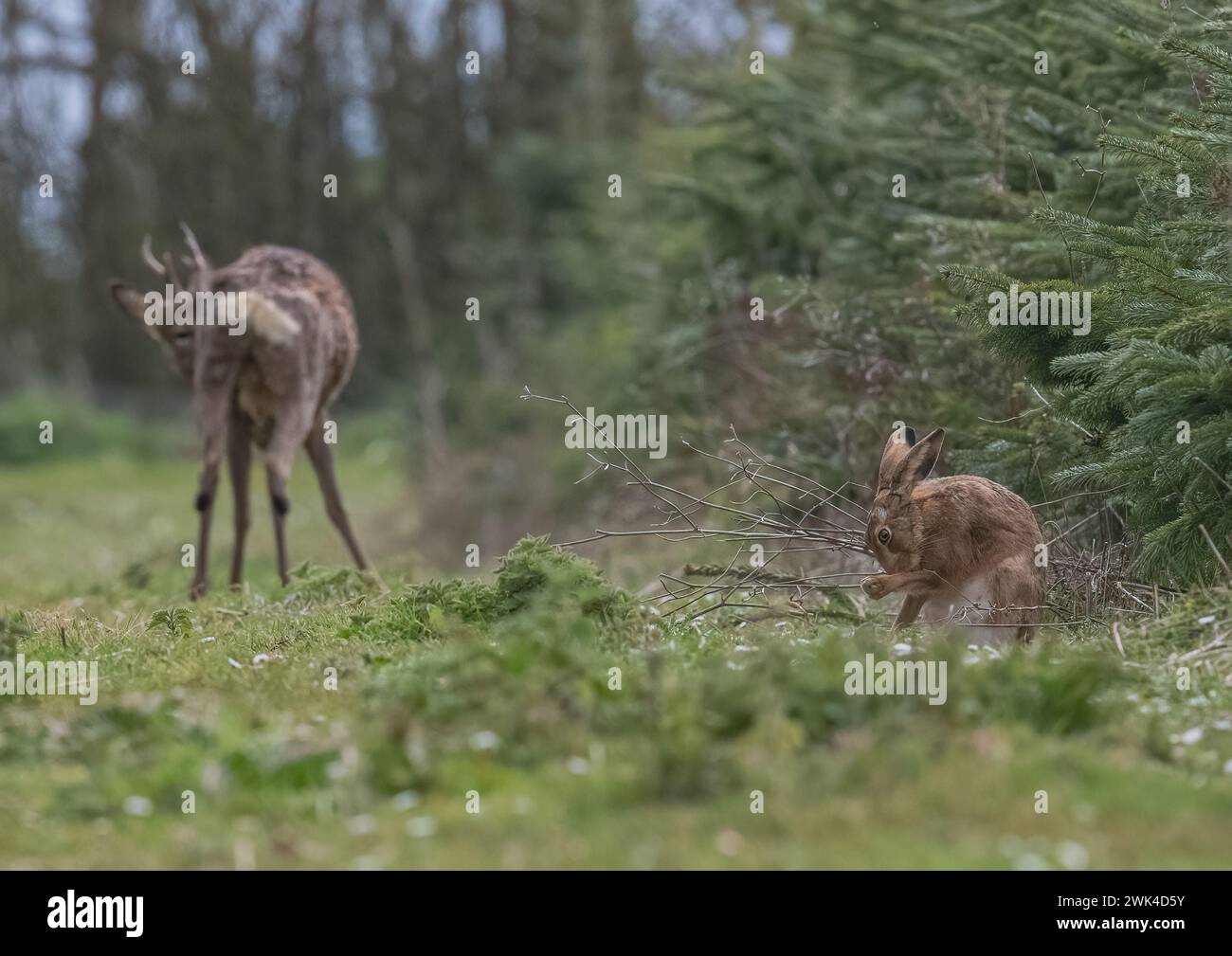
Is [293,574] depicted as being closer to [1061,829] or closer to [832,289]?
[832,289]

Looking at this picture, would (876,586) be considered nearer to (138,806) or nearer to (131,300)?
(138,806)

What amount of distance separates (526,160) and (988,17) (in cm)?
1603

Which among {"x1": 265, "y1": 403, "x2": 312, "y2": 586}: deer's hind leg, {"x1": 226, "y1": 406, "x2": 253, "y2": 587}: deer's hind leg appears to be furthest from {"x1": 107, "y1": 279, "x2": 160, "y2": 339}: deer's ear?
{"x1": 265, "y1": 403, "x2": 312, "y2": 586}: deer's hind leg

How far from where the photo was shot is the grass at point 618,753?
191 inches

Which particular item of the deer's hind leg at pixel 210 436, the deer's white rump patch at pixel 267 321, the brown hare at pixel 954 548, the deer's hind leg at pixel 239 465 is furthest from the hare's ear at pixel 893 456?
the deer's hind leg at pixel 239 465

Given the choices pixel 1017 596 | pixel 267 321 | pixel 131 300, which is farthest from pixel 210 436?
pixel 1017 596

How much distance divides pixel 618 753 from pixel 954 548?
272cm

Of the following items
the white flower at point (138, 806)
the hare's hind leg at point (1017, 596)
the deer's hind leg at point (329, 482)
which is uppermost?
the deer's hind leg at point (329, 482)

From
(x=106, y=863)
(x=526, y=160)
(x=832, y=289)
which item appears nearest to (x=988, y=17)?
(x=832, y=289)

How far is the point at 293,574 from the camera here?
10.2 meters

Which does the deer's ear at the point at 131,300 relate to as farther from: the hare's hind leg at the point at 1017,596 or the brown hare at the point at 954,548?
the hare's hind leg at the point at 1017,596

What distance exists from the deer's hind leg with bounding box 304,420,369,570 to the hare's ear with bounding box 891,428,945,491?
5224 millimetres

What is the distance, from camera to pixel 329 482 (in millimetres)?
11891

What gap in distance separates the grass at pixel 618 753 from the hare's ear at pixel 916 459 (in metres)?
0.81
